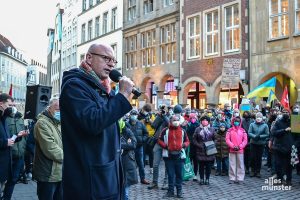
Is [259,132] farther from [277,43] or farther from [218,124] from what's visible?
[277,43]

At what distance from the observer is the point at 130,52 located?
32469 mm

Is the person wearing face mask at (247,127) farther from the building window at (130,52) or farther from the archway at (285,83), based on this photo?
the building window at (130,52)

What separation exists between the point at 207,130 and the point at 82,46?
34.1m

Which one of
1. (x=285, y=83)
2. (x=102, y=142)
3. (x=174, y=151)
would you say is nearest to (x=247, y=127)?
(x=174, y=151)

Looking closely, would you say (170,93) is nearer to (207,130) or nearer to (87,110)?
(207,130)

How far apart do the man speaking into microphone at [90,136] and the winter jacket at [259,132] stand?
1004 cm

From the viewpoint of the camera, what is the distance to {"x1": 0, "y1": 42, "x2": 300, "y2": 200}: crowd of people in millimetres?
2865

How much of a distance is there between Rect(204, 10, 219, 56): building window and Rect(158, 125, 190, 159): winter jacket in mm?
14109

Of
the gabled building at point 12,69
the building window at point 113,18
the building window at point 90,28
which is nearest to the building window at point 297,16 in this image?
the building window at point 113,18

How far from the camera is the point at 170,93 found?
28969mm

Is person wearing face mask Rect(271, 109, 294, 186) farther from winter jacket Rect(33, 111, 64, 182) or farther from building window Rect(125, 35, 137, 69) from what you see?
building window Rect(125, 35, 137, 69)

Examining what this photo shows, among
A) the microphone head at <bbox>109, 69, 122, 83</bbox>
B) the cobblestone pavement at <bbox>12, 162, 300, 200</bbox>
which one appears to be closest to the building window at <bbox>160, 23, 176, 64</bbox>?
the cobblestone pavement at <bbox>12, 162, 300, 200</bbox>

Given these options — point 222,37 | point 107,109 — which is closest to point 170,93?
point 222,37

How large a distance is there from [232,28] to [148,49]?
8.80 meters
